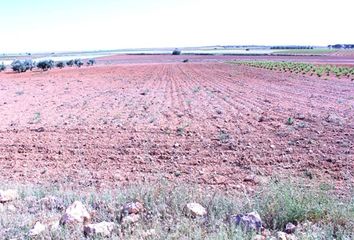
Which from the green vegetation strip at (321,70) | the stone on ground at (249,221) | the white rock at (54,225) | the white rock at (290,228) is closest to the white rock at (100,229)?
the white rock at (54,225)

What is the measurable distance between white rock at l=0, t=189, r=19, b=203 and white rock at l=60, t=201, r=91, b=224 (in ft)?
5.51

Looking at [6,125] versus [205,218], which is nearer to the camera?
[205,218]

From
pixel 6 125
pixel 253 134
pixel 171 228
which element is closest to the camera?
pixel 171 228

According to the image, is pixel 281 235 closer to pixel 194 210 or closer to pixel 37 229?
pixel 194 210

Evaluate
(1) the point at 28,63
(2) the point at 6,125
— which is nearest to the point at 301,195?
(2) the point at 6,125

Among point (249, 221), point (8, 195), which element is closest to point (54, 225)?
point (8, 195)

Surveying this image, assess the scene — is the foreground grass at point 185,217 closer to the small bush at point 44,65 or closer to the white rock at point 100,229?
the white rock at point 100,229

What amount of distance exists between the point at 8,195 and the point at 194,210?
3396 mm

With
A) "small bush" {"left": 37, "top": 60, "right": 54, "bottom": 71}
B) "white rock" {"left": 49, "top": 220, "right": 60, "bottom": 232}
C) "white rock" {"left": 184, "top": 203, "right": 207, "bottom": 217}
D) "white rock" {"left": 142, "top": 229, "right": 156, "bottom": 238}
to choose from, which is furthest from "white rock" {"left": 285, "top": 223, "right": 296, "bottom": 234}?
"small bush" {"left": 37, "top": 60, "right": 54, "bottom": 71}

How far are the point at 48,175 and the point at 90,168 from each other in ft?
3.24

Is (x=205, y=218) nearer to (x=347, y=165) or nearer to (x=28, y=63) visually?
(x=347, y=165)

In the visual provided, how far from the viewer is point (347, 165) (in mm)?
9062

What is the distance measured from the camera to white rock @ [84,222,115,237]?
189 inches

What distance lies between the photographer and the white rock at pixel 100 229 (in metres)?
4.80
